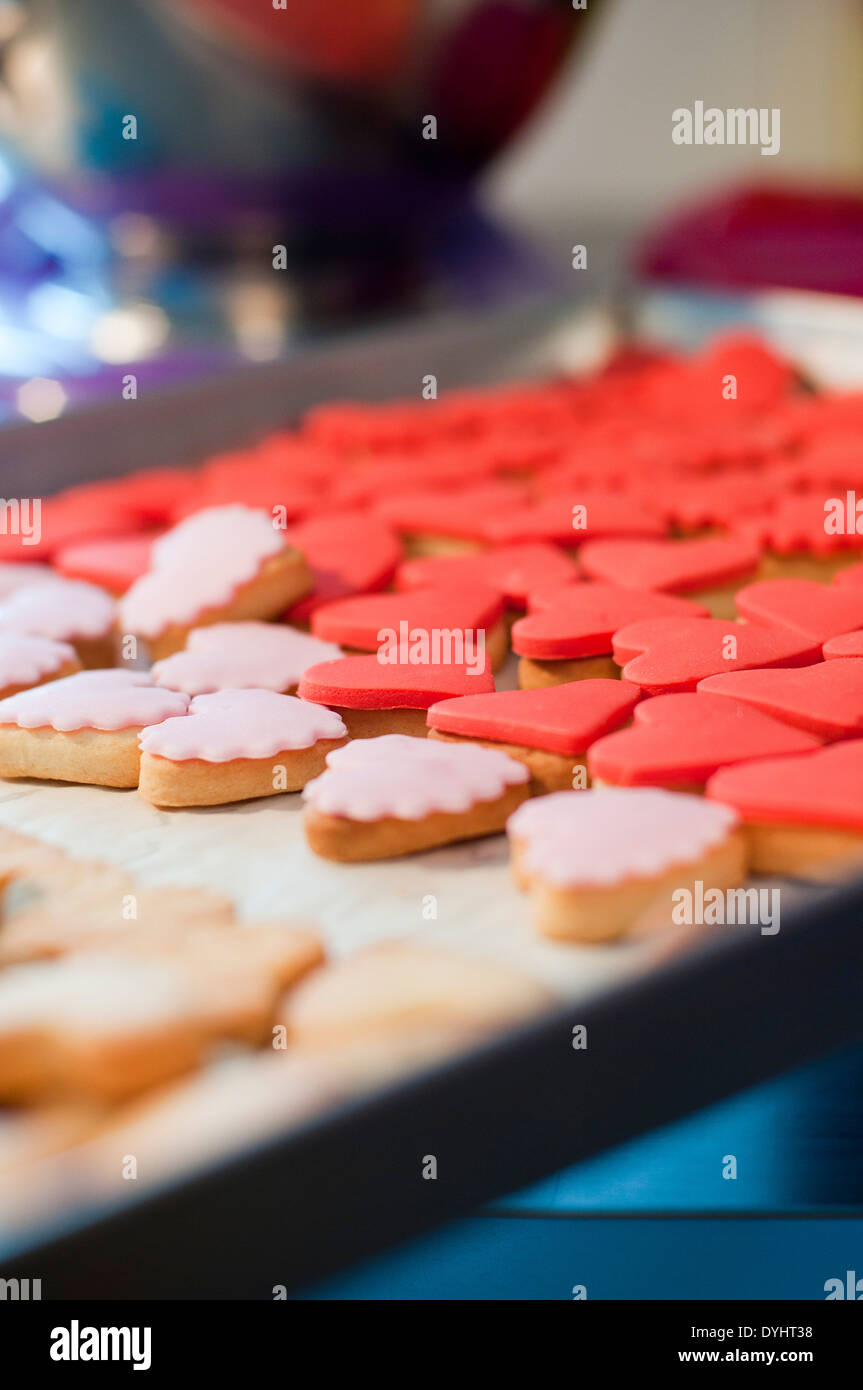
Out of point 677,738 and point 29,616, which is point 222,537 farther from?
point 677,738

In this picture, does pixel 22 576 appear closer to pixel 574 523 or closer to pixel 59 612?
pixel 59 612

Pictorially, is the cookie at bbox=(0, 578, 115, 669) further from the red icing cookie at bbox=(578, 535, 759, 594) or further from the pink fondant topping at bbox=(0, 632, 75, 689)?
the red icing cookie at bbox=(578, 535, 759, 594)

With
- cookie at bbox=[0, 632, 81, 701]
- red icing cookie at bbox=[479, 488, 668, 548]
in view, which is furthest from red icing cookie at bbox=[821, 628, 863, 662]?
cookie at bbox=[0, 632, 81, 701]

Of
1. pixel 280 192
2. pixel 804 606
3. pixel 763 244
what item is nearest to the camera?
pixel 804 606

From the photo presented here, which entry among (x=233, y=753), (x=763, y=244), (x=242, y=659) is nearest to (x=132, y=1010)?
(x=233, y=753)

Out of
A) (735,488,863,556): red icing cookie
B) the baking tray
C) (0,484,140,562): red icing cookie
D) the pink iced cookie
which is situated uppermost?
(0,484,140,562): red icing cookie

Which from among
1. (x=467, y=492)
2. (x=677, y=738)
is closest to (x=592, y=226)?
(x=467, y=492)
